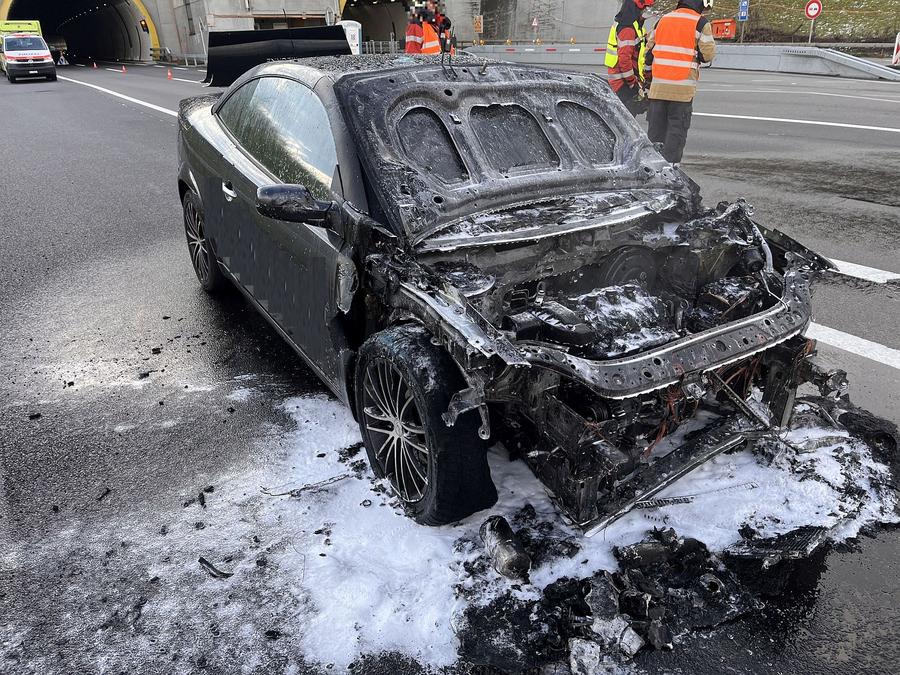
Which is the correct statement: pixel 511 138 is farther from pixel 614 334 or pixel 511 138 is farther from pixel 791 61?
pixel 791 61

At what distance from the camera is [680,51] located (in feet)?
24.9

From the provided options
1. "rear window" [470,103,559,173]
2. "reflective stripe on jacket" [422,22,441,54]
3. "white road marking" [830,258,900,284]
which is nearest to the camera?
"rear window" [470,103,559,173]

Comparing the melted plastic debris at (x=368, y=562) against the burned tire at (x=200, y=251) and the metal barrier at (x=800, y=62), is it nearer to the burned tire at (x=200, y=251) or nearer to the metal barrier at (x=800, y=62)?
the burned tire at (x=200, y=251)

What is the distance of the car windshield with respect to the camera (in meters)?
26.9

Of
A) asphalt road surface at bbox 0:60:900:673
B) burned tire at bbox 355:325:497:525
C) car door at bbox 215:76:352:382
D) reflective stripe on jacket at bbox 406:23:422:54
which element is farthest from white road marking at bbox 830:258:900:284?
reflective stripe on jacket at bbox 406:23:422:54

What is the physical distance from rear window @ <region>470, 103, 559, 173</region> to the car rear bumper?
3049 cm

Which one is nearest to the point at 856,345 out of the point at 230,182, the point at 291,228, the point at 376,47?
the point at 291,228

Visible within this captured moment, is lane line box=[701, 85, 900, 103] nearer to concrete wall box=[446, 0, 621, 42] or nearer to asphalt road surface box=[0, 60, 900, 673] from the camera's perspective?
asphalt road surface box=[0, 60, 900, 673]

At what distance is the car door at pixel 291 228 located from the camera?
318 centimetres

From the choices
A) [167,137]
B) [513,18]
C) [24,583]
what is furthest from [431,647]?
[513,18]

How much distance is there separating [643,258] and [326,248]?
1589 millimetres

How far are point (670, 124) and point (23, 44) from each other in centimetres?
2967

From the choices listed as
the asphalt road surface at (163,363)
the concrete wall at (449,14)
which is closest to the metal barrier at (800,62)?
the asphalt road surface at (163,363)

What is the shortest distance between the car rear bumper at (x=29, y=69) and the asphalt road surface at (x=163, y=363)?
21.0 metres
